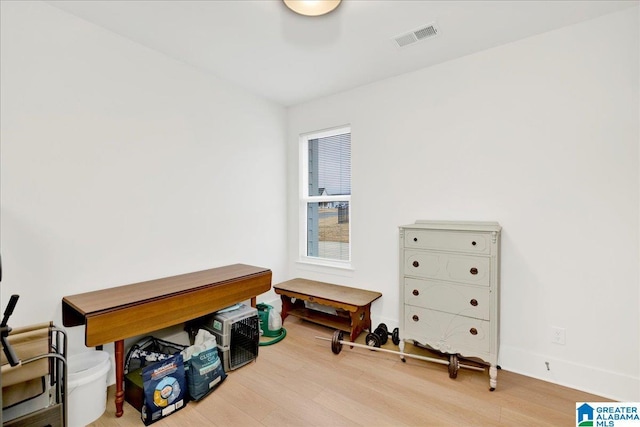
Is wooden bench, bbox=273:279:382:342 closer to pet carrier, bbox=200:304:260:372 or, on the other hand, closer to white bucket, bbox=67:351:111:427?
pet carrier, bbox=200:304:260:372

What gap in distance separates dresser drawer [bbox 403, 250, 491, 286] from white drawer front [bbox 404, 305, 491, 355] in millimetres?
298

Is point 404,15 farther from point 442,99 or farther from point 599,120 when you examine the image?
point 599,120

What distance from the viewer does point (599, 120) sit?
6.87 ft

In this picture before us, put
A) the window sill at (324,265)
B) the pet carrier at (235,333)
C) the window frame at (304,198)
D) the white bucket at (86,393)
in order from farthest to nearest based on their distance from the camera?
the window frame at (304,198) < the window sill at (324,265) < the pet carrier at (235,333) < the white bucket at (86,393)

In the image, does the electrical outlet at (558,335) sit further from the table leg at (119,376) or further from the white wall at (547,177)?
the table leg at (119,376)

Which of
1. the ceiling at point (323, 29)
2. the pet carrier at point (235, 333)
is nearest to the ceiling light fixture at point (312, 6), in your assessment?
the ceiling at point (323, 29)

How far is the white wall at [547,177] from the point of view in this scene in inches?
79.9

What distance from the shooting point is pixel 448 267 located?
2.35 meters

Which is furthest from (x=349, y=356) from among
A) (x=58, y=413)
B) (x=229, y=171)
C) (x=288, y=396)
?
(x=229, y=171)

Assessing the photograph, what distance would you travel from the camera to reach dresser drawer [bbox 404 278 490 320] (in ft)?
7.32
